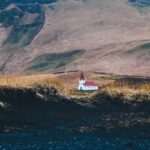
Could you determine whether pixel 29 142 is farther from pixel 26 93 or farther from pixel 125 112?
pixel 125 112

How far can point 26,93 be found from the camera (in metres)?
79.4

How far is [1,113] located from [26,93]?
432cm

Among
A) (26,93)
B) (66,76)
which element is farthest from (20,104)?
(66,76)

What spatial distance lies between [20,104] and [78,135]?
7.96m

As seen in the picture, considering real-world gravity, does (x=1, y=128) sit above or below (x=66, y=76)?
above

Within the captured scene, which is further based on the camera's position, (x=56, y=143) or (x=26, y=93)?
(x=26, y=93)

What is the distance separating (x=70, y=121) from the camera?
3088 inches

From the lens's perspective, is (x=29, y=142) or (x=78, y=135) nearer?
(x=29, y=142)

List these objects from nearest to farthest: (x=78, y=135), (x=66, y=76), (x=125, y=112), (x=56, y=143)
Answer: (x=56, y=143) → (x=78, y=135) → (x=125, y=112) → (x=66, y=76)

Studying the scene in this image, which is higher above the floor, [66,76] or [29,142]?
[29,142]

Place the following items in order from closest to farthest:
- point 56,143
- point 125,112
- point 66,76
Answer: point 56,143 < point 125,112 < point 66,76

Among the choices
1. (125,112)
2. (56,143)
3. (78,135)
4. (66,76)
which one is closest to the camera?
(56,143)

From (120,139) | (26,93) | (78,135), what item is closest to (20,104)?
(26,93)

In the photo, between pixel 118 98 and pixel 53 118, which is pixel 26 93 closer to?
pixel 53 118
